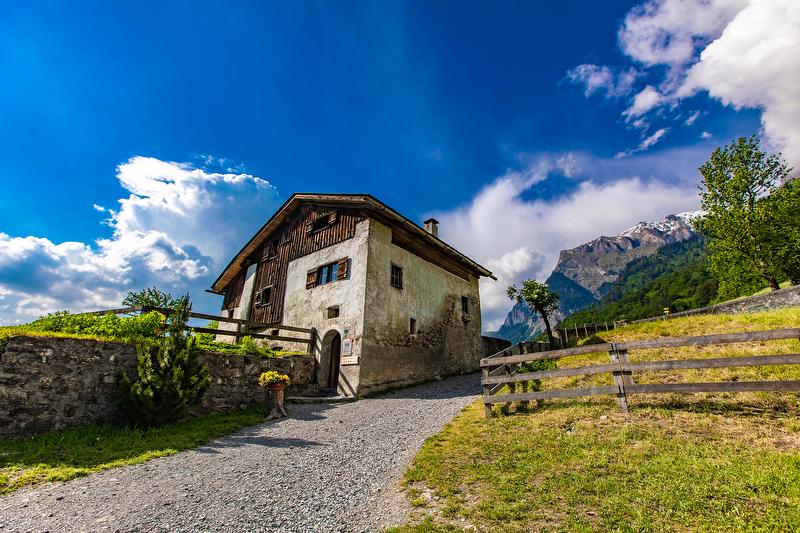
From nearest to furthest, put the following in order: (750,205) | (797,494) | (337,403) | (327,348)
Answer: (797,494), (337,403), (327,348), (750,205)

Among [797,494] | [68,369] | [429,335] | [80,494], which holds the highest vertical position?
[429,335]

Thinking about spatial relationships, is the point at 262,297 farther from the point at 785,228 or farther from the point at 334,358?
the point at 785,228

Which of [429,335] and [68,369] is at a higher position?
[429,335]

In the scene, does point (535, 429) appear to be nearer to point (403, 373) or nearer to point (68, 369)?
point (403, 373)

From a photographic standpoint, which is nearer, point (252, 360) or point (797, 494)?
point (797, 494)

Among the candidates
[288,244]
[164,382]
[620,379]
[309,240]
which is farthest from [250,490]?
[288,244]

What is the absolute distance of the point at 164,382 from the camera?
29.6 feet

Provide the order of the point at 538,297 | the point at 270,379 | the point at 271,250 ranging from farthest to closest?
the point at 538,297 < the point at 271,250 < the point at 270,379

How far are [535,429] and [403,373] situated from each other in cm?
981

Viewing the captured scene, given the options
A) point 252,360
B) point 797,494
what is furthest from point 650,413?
point 252,360

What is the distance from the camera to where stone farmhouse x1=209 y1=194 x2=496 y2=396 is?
15.5 meters

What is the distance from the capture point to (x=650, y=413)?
259 inches

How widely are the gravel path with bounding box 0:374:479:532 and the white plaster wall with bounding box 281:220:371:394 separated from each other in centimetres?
627

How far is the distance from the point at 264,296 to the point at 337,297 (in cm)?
735
